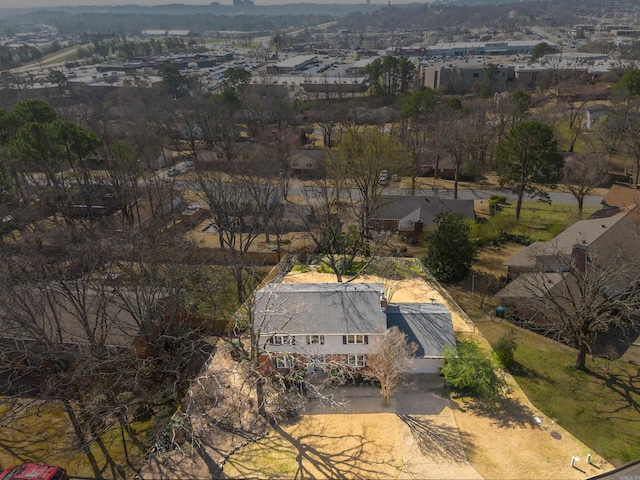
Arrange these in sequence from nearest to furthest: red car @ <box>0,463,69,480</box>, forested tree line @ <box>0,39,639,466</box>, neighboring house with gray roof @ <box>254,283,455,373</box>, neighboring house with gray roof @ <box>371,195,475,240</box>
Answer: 1. red car @ <box>0,463,69,480</box>
2. forested tree line @ <box>0,39,639,466</box>
3. neighboring house with gray roof @ <box>254,283,455,373</box>
4. neighboring house with gray roof @ <box>371,195,475,240</box>

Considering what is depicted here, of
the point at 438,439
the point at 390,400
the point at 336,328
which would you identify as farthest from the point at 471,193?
the point at 438,439

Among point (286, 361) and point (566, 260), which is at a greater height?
point (566, 260)

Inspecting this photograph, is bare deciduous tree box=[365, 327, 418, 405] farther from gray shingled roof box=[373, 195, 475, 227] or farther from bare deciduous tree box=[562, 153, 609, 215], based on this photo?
bare deciduous tree box=[562, 153, 609, 215]

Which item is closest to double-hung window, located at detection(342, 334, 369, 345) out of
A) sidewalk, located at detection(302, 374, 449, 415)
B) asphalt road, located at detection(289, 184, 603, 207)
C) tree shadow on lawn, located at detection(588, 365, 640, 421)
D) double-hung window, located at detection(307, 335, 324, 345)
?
double-hung window, located at detection(307, 335, 324, 345)

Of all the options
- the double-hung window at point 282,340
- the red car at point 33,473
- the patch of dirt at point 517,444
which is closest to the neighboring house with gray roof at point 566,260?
the patch of dirt at point 517,444

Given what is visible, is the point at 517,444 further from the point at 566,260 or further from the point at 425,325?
the point at 566,260

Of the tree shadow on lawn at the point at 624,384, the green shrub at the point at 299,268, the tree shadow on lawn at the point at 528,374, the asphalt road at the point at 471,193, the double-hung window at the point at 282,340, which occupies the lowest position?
the asphalt road at the point at 471,193

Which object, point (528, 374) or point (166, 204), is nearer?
point (528, 374)

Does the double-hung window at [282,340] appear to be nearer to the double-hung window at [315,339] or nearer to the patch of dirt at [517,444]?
the double-hung window at [315,339]
